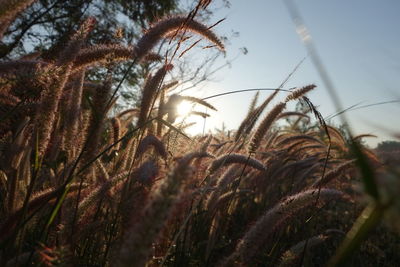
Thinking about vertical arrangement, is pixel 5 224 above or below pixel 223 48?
below

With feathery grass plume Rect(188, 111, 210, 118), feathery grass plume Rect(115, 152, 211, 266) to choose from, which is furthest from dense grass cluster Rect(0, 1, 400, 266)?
feathery grass plume Rect(188, 111, 210, 118)

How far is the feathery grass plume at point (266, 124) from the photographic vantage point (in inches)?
75.3

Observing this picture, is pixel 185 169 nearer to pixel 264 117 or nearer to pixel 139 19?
pixel 264 117

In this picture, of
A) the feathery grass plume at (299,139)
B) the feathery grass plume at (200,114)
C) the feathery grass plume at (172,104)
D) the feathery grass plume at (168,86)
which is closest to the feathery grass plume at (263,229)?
the feathery grass plume at (172,104)

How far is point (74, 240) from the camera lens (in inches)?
49.3

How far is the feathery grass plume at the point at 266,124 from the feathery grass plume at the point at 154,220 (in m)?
1.44

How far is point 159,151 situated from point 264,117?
586 mm

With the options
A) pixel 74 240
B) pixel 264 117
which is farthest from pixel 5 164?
pixel 264 117

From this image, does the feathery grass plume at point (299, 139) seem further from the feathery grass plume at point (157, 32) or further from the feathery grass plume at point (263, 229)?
the feathery grass plume at point (263, 229)

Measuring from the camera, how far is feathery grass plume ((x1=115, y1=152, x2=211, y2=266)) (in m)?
0.52

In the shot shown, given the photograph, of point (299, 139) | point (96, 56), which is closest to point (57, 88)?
point (96, 56)

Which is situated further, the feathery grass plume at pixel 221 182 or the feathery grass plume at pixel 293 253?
the feathery grass plume at pixel 221 182

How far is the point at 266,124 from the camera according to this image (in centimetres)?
195

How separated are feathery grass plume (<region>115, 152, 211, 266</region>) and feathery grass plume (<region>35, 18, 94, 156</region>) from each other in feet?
2.55
